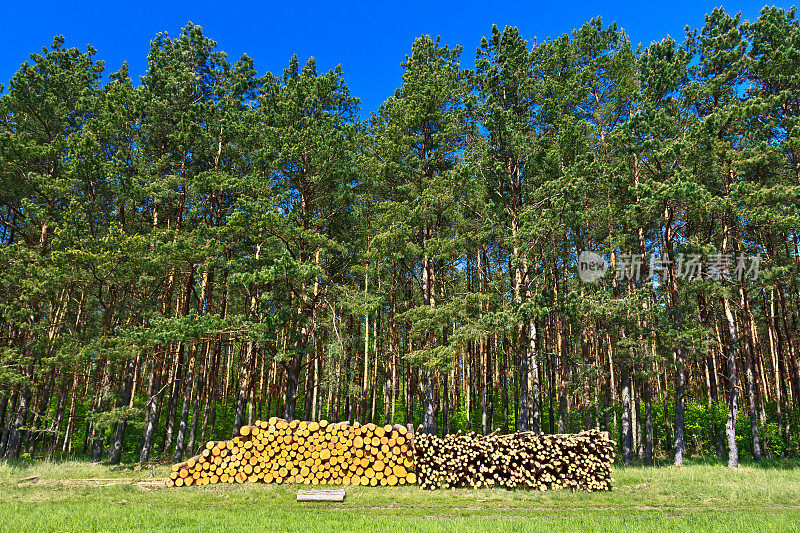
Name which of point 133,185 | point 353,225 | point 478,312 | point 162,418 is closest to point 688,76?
point 478,312

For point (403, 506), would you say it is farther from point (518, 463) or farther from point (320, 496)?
point (518, 463)

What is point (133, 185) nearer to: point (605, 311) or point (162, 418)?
point (605, 311)

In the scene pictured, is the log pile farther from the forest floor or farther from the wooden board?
the wooden board

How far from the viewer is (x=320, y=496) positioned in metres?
9.72

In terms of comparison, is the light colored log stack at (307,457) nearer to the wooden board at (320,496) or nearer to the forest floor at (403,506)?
the forest floor at (403,506)

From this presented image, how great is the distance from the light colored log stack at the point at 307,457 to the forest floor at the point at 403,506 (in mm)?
594

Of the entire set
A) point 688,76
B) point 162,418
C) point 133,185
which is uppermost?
point 688,76

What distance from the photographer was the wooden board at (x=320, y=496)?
9.68 metres

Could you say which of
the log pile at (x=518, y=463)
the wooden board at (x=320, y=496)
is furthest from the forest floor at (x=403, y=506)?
the log pile at (x=518, y=463)

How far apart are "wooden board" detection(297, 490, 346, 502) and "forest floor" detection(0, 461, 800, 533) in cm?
14

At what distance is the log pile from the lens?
37.6 ft

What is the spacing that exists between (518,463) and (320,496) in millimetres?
5199

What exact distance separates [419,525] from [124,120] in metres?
18.6

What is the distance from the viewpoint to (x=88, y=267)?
15758 millimetres
